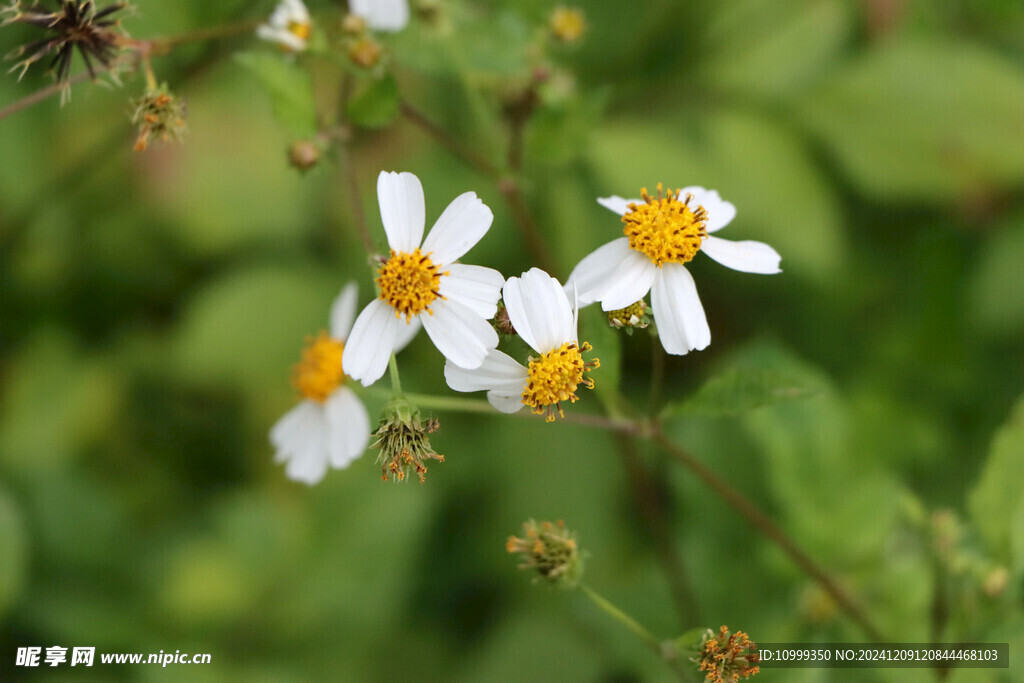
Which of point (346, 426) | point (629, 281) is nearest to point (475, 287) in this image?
point (629, 281)

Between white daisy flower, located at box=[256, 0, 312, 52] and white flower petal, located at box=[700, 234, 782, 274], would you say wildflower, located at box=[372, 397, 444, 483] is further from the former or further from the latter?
white daisy flower, located at box=[256, 0, 312, 52]

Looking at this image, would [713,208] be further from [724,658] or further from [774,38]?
[774,38]

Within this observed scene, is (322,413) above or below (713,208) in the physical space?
below

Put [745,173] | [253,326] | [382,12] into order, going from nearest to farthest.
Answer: [382,12]
[745,173]
[253,326]

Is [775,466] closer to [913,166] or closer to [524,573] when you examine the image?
[524,573]

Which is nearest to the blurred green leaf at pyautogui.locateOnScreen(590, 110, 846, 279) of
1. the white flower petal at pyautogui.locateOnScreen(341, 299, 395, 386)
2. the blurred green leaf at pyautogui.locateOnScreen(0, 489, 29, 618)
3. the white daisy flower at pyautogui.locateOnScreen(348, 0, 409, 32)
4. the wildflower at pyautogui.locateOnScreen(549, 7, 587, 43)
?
the wildflower at pyautogui.locateOnScreen(549, 7, 587, 43)

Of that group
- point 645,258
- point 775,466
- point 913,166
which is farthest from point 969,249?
point 645,258
